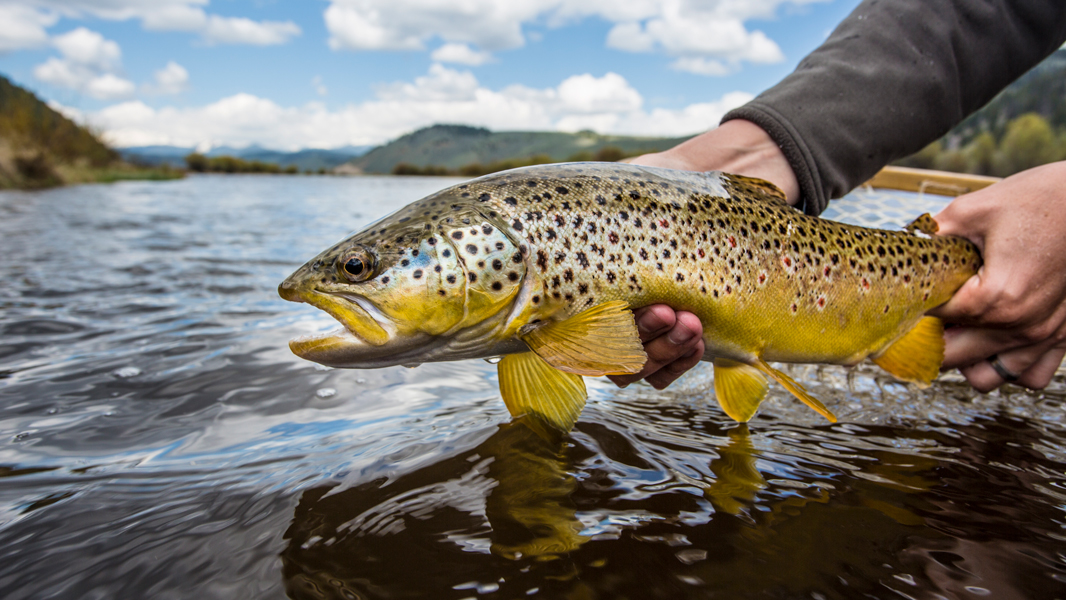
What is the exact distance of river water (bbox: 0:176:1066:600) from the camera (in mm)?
1761

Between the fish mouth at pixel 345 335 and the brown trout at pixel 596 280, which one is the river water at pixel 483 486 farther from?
the fish mouth at pixel 345 335

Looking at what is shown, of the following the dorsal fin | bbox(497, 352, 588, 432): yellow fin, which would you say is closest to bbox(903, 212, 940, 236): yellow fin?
the dorsal fin

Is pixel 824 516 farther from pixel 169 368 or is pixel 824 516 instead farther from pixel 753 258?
pixel 169 368

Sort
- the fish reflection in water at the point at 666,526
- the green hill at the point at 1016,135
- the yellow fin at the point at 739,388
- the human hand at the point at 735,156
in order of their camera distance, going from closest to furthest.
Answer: the fish reflection in water at the point at 666,526, the yellow fin at the point at 739,388, the human hand at the point at 735,156, the green hill at the point at 1016,135

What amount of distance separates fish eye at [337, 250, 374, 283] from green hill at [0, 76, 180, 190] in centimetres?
2979

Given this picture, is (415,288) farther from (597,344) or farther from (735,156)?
(735,156)

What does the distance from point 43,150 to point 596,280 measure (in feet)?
110

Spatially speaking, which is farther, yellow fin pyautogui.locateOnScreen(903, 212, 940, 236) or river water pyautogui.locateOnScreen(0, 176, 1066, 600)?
yellow fin pyautogui.locateOnScreen(903, 212, 940, 236)

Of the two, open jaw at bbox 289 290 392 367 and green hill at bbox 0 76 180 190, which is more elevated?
green hill at bbox 0 76 180 190

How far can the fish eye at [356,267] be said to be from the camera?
212 cm

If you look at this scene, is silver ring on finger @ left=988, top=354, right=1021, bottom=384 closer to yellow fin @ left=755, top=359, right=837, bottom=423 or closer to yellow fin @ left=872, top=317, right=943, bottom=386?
yellow fin @ left=872, top=317, right=943, bottom=386

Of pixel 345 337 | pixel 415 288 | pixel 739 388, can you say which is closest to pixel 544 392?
pixel 415 288

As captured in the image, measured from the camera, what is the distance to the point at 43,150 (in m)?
26.2

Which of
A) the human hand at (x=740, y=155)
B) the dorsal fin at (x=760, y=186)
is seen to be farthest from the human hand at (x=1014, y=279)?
the dorsal fin at (x=760, y=186)
